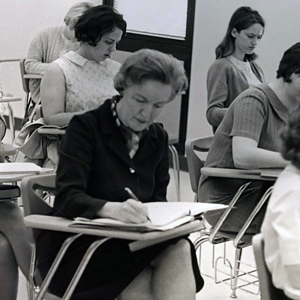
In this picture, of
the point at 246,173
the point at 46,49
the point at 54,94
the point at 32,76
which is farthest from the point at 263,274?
the point at 46,49

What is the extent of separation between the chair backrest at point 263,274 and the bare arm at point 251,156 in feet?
3.27

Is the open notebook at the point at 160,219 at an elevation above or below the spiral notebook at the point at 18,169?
above

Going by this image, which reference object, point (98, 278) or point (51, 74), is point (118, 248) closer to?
point (98, 278)

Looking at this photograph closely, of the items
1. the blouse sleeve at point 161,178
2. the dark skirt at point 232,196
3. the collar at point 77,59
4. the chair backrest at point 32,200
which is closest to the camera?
the chair backrest at point 32,200

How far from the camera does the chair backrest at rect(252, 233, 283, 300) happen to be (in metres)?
1.58

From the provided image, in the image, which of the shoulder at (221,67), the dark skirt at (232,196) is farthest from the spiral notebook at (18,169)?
the shoulder at (221,67)

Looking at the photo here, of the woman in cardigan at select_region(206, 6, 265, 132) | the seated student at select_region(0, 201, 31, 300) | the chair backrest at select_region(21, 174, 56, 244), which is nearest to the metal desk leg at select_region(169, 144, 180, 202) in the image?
the woman in cardigan at select_region(206, 6, 265, 132)

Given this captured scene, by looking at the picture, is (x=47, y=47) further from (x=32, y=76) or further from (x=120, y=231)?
(x=120, y=231)

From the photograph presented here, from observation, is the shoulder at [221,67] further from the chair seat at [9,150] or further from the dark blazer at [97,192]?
the dark blazer at [97,192]

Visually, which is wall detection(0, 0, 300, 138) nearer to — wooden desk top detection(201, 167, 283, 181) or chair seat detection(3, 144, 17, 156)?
chair seat detection(3, 144, 17, 156)

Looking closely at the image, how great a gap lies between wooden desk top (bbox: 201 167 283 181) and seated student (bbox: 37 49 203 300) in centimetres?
46

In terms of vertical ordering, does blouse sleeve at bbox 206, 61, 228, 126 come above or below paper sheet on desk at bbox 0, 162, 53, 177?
above

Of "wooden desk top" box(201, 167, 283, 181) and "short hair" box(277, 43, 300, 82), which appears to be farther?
"short hair" box(277, 43, 300, 82)

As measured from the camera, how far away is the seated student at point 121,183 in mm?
2002
